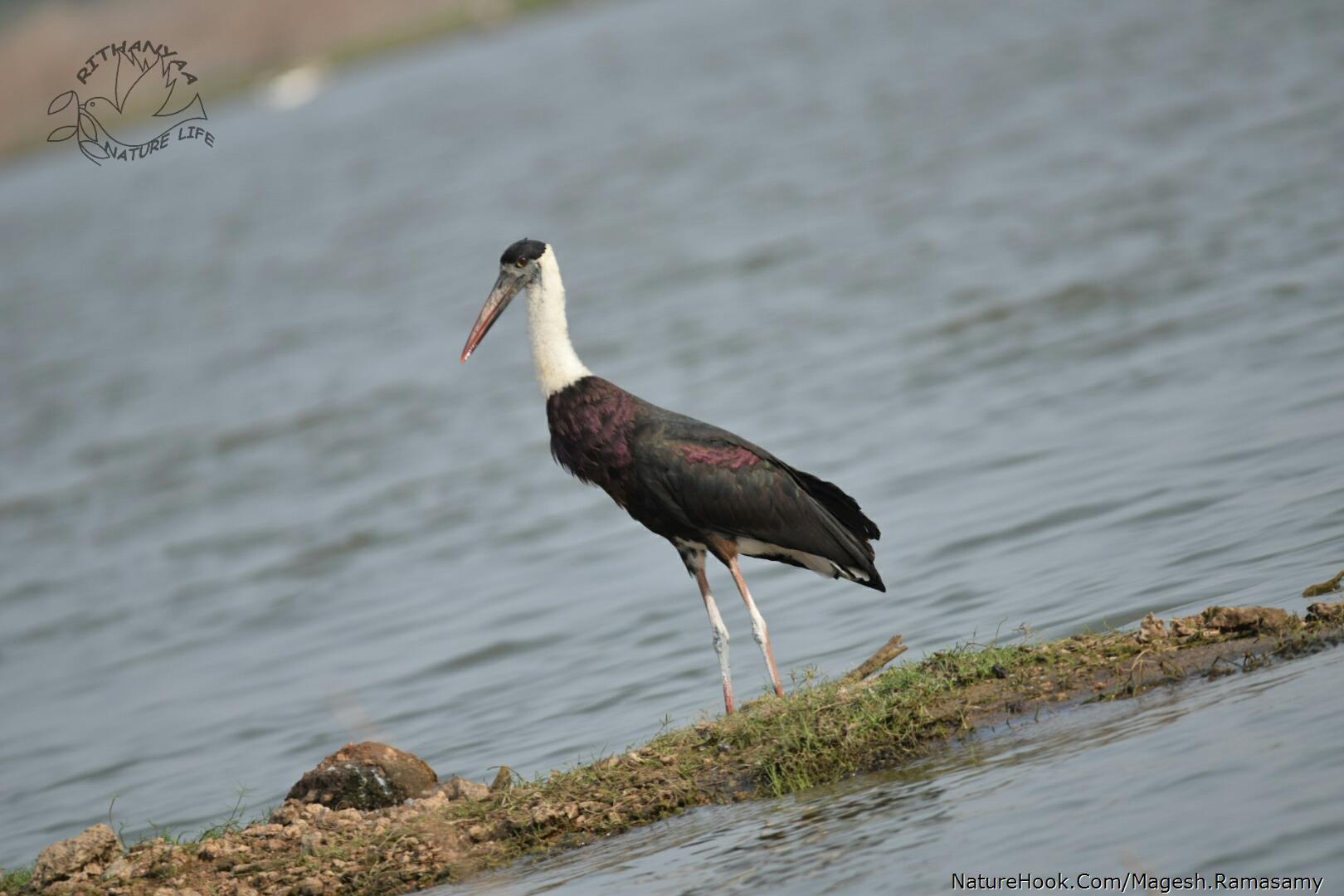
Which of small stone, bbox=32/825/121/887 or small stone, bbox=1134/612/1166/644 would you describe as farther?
small stone, bbox=32/825/121/887

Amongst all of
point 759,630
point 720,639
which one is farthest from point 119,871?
point 759,630

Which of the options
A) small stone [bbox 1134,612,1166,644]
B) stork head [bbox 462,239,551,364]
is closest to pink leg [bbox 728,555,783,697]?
small stone [bbox 1134,612,1166,644]

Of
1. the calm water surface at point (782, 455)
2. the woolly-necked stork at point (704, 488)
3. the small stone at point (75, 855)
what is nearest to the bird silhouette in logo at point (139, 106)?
the calm water surface at point (782, 455)

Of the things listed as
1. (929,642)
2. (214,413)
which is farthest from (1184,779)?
(214,413)

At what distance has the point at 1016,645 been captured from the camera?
8328mm

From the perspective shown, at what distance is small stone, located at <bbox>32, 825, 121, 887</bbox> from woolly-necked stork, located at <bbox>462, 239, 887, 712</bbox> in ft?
8.50

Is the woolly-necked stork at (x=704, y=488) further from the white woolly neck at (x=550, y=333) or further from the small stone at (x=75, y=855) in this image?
the small stone at (x=75, y=855)

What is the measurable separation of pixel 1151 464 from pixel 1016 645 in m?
3.96

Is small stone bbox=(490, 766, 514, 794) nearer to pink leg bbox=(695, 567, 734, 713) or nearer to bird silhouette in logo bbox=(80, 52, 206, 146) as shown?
pink leg bbox=(695, 567, 734, 713)

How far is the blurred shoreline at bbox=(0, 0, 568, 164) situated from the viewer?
290 ft

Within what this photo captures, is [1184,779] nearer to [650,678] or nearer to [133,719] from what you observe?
[650,678]

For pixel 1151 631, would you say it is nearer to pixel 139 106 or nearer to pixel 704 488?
pixel 704 488

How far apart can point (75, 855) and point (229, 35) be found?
293ft

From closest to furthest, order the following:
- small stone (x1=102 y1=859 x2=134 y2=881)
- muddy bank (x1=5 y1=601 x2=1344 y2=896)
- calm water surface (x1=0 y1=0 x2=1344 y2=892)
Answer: calm water surface (x1=0 y1=0 x2=1344 y2=892) → muddy bank (x1=5 y1=601 x2=1344 y2=896) → small stone (x1=102 y1=859 x2=134 y2=881)
